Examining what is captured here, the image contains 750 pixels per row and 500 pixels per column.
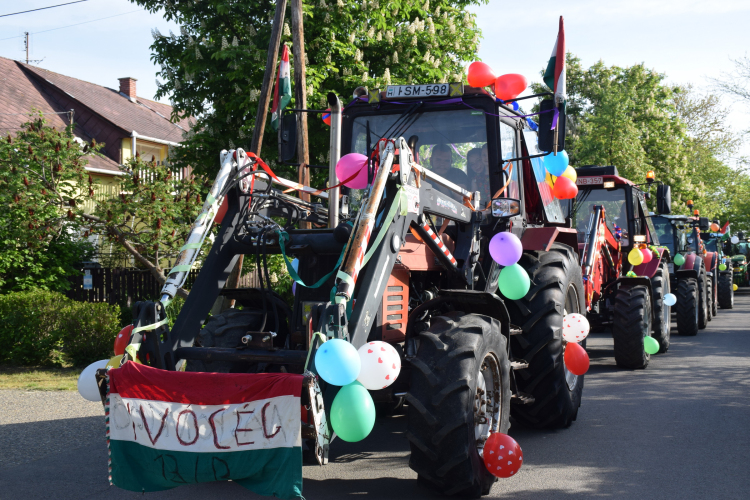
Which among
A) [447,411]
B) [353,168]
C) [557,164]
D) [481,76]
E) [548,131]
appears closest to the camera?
[447,411]

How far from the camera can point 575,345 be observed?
5.96 meters

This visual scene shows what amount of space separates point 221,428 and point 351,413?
735mm

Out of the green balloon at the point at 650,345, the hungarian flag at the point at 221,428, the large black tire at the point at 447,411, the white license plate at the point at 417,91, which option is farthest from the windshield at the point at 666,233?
the hungarian flag at the point at 221,428

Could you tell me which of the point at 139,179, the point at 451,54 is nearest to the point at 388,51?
the point at 451,54

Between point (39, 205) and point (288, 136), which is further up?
point (39, 205)

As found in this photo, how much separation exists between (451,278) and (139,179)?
906 cm

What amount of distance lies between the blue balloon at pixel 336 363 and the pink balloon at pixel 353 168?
196 cm

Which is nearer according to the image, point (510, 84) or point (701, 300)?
point (510, 84)

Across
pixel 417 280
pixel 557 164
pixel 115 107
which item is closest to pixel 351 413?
pixel 417 280

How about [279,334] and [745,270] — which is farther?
[745,270]

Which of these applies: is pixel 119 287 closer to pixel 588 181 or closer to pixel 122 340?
pixel 588 181

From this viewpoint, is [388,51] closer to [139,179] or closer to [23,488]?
[139,179]

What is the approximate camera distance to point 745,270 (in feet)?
99.9

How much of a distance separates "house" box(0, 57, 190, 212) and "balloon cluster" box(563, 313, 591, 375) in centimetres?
1982
